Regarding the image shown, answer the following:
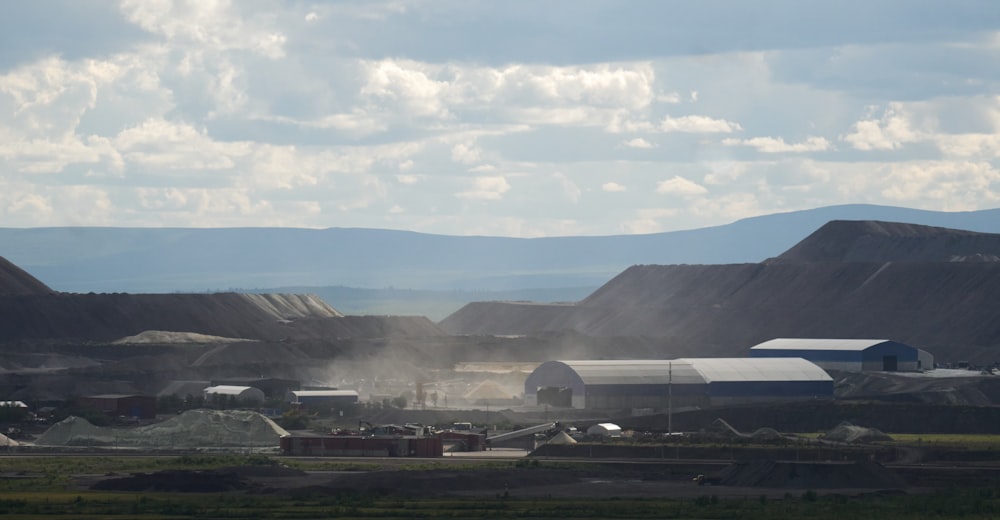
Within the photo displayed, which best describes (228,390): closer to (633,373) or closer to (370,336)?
(633,373)

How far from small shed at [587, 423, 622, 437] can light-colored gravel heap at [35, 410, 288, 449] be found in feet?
55.8

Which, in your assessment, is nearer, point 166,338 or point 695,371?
point 695,371

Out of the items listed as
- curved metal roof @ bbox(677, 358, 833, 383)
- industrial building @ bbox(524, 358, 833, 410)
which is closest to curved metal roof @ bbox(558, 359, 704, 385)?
industrial building @ bbox(524, 358, 833, 410)

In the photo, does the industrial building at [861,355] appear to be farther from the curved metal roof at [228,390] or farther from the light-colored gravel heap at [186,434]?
the light-colored gravel heap at [186,434]

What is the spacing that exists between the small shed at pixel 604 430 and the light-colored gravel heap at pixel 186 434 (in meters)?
17.0

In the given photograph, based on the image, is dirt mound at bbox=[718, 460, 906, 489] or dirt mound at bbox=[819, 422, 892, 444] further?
dirt mound at bbox=[819, 422, 892, 444]

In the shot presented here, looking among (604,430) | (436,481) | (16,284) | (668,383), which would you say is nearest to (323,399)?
(668,383)

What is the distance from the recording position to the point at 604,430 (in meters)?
104

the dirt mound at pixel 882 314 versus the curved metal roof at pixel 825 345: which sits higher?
the dirt mound at pixel 882 314

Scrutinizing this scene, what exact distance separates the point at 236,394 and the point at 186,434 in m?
27.0

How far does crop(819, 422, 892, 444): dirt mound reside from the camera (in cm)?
10175

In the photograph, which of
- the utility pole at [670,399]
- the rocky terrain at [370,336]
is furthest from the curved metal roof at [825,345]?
the utility pole at [670,399]

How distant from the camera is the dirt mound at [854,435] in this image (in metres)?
102

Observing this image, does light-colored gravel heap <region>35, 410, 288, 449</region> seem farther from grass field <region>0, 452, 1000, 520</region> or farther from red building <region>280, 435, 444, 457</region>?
grass field <region>0, 452, 1000, 520</region>
